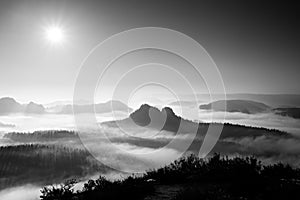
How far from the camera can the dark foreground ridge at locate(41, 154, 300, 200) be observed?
9.72 m

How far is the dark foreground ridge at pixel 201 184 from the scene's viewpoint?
9.72 meters

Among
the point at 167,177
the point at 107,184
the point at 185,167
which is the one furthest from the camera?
the point at 185,167

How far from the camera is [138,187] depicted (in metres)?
11.6

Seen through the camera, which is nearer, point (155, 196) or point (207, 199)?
point (207, 199)

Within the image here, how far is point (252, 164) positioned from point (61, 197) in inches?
389

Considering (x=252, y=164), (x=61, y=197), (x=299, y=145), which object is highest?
(x=252, y=164)

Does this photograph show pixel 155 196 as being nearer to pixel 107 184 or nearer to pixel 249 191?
pixel 107 184

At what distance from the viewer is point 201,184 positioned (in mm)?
12812

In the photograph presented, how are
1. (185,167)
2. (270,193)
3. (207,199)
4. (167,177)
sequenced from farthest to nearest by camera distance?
(185,167) < (167,177) < (270,193) < (207,199)

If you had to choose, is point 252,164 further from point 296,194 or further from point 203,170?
point 296,194

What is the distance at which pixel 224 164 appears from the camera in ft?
50.2

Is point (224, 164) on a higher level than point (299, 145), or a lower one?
higher

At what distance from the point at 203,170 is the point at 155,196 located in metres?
4.76

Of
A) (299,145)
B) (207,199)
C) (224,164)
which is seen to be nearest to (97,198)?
(207,199)
